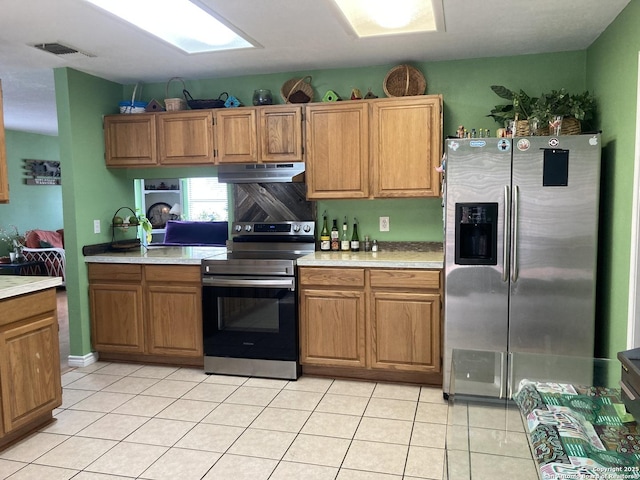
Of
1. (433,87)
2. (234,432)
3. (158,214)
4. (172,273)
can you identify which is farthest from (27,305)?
(433,87)

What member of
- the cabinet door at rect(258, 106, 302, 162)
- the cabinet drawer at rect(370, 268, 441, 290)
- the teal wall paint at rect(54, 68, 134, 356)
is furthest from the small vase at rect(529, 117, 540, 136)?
the teal wall paint at rect(54, 68, 134, 356)

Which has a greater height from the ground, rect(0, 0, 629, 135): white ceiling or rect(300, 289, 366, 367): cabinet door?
rect(0, 0, 629, 135): white ceiling

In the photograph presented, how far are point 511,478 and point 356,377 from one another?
8.57ft

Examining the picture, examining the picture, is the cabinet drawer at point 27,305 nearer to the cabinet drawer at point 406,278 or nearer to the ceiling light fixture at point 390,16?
the cabinet drawer at point 406,278

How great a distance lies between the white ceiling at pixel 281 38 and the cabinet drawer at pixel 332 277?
1.55 m

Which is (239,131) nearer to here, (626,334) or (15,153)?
(626,334)

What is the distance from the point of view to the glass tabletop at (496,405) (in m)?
1.20

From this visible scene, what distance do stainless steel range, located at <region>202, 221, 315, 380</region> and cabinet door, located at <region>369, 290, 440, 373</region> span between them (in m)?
0.60

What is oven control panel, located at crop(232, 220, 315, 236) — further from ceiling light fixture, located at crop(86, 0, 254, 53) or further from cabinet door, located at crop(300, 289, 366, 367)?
ceiling light fixture, located at crop(86, 0, 254, 53)

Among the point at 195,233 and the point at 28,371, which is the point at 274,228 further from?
the point at 28,371

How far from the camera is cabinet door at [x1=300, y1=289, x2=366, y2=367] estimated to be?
3617mm

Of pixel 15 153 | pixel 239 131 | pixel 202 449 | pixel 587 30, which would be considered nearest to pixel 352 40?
pixel 239 131

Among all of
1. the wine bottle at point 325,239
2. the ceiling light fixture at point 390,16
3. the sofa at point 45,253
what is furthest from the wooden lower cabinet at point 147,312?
the sofa at point 45,253

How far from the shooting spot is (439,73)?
12.7 feet
